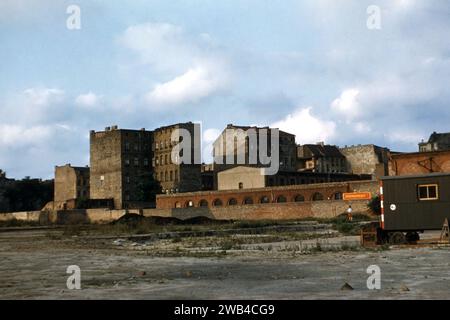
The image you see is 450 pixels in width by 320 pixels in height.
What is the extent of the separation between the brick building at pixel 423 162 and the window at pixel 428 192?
18.4m

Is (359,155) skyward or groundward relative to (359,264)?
skyward

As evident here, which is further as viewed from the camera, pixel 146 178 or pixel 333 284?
pixel 146 178

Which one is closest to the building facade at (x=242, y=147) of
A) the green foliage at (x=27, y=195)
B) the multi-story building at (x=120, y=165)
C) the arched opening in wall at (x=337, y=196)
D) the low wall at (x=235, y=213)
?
the multi-story building at (x=120, y=165)

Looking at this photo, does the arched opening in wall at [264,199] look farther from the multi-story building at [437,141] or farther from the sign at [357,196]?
the multi-story building at [437,141]

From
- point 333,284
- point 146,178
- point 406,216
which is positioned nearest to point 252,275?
point 333,284

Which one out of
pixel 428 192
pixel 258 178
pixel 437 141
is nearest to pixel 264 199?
pixel 258 178

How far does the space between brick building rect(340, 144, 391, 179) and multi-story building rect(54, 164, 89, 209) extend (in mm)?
55485

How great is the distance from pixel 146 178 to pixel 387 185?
3234 inches

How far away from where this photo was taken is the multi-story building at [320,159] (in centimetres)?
11438

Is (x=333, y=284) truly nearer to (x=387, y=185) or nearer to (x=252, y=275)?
(x=252, y=275)

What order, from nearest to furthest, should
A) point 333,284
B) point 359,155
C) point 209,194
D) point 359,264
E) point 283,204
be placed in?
point 333,284 → point 359,264 → point 283,204 → point 209,194 → point 359,155

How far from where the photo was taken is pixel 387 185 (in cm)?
1992
